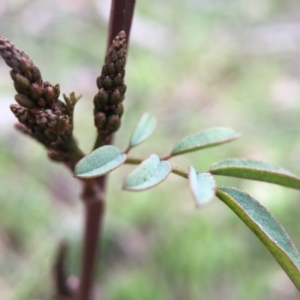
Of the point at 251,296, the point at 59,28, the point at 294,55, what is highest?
the point at 59,28

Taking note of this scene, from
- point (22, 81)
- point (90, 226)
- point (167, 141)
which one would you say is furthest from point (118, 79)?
point (167, 141)

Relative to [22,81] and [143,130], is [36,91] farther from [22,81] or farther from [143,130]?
[143,130]

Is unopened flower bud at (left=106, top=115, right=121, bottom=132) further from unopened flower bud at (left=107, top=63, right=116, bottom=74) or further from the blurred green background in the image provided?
the blurred green background

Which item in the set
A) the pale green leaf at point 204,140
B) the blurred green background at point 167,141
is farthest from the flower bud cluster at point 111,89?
the blurred green background at point 167,141

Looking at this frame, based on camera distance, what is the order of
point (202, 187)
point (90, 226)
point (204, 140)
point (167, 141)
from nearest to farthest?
point (202, 187), point (204, 140), point (90, 226), point (167, 141)

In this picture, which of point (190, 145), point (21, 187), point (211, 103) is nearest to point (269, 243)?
point (190, 145)

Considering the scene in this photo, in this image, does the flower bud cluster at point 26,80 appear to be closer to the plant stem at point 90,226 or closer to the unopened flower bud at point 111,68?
the unopened flower bud at point 111,68

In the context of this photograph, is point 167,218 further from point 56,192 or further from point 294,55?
point 294,55
